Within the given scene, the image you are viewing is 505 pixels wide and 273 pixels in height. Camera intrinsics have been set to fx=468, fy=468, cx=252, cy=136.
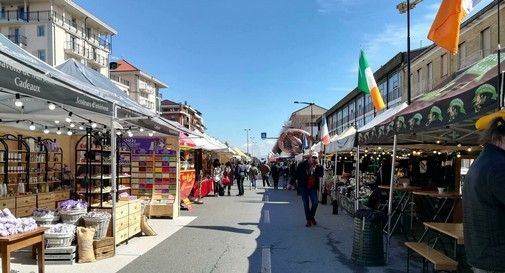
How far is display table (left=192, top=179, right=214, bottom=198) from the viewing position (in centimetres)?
1955

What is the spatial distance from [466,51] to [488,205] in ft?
99.5

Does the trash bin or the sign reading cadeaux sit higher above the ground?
the sign reading cadeaux

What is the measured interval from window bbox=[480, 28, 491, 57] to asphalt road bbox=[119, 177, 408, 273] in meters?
19.1

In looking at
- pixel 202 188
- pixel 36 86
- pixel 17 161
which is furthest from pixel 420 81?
pixel 36 86

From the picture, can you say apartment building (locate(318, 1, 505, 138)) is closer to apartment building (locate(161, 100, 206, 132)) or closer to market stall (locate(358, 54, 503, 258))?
market stall (locate(358, 54, 503, 258))

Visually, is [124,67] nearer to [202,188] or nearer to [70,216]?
[202,188]

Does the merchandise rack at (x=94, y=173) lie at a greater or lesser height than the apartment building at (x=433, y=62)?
lesser

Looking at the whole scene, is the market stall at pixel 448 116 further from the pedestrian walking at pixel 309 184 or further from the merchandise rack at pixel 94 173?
the merchandise rack at pixel 94 173

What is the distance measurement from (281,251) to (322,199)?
10381 millimetres

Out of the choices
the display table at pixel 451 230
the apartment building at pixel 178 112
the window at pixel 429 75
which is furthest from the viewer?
the apartment building at pixel 178 112

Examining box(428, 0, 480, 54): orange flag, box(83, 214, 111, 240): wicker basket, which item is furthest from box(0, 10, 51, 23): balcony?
box(428, 0, 480, 54): orange flag

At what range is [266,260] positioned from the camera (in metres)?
8.16

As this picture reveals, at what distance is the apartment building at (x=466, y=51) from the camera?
89.7 feet

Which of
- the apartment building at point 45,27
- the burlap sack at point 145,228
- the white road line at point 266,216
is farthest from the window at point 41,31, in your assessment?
the burlap sack at point 145,228
